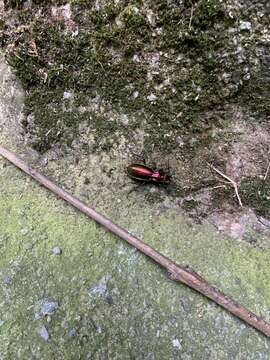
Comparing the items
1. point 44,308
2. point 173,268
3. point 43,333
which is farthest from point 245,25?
point 43,333

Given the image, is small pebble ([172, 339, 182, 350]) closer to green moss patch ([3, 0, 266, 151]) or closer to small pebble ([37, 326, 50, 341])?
small pebble ([37, 326, 50, 341])

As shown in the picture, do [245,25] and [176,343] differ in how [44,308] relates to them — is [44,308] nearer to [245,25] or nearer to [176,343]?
[176,343]

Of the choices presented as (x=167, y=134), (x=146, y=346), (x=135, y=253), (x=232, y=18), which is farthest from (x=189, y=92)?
(x=146, y=346)

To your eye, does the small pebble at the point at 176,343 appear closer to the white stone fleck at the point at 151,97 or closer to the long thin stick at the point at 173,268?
the long thin stick at the point at 173,268

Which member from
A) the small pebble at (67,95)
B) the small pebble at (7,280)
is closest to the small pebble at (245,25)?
the small pebble at (67,95)

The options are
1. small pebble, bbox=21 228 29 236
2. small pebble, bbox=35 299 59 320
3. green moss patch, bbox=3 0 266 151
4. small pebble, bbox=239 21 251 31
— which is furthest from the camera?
small pebble, bbox=21 228 29 236

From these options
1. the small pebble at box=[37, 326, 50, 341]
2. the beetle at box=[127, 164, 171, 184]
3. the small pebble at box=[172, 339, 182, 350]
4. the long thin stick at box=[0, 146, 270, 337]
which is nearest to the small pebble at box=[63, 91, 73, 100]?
the long thin stick at box=[0, 146, 270, 337]
